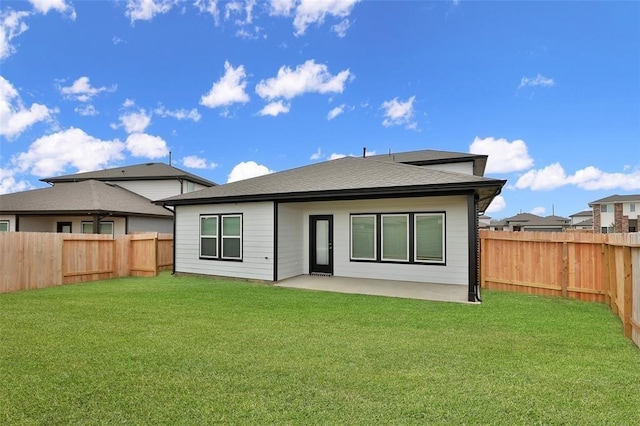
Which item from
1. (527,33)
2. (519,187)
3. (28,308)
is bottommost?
(28,308)

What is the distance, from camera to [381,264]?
34.7ft

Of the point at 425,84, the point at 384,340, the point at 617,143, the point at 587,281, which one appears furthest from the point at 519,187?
the point at 384,340

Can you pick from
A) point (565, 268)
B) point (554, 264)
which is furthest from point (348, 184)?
point (565, 268)

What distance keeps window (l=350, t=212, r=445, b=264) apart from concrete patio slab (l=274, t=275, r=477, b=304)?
2.55 feet

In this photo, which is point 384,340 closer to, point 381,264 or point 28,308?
point 381,264

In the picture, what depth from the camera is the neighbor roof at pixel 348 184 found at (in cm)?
848

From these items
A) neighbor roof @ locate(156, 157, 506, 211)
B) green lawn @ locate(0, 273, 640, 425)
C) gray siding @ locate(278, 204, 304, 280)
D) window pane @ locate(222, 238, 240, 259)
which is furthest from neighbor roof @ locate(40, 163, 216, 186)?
green lawn @ locate(0, 273, 640, 425)

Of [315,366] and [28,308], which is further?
[28,308]

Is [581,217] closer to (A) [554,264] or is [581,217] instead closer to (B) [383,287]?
(A) [554,264]

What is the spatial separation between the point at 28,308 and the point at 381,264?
8.64m

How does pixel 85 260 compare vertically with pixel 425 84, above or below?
below

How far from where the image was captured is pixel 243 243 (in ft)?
36.1

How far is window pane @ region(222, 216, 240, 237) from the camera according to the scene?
11.2 metres

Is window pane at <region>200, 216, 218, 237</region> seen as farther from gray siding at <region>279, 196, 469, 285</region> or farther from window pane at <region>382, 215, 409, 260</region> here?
window pane at <region>382, 215, 409, 260</region>
